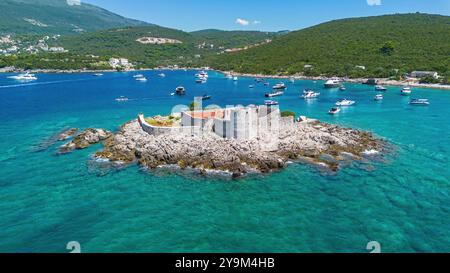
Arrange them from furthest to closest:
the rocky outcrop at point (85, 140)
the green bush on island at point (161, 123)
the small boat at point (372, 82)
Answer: the small boat at point (372, 82), the green bush on island at point (161, 123), the rocky outcrop at point (85, 140)

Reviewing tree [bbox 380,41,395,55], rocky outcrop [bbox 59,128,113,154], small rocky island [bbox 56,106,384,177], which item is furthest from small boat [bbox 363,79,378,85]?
rocky outcrop [bbox 59,128,113,154]

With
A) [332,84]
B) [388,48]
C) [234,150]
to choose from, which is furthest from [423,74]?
[234,150]

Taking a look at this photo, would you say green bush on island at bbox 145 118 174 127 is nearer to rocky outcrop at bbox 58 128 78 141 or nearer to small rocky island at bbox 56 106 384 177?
small rocky island at bbox 56 106 384 177

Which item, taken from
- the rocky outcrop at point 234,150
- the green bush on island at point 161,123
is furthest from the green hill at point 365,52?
the green bush on island at point 161,123

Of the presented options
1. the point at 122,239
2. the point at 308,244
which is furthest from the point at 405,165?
the point at 122,239

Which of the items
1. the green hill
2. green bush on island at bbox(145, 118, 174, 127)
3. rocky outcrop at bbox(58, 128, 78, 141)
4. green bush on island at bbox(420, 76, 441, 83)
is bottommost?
rocky outcrop at bbox(58, 128, 78, 141)

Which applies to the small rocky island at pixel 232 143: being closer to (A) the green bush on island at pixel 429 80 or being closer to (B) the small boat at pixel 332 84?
(B) the small boat at pixel 332 84

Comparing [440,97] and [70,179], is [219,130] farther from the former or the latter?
[440,97]
